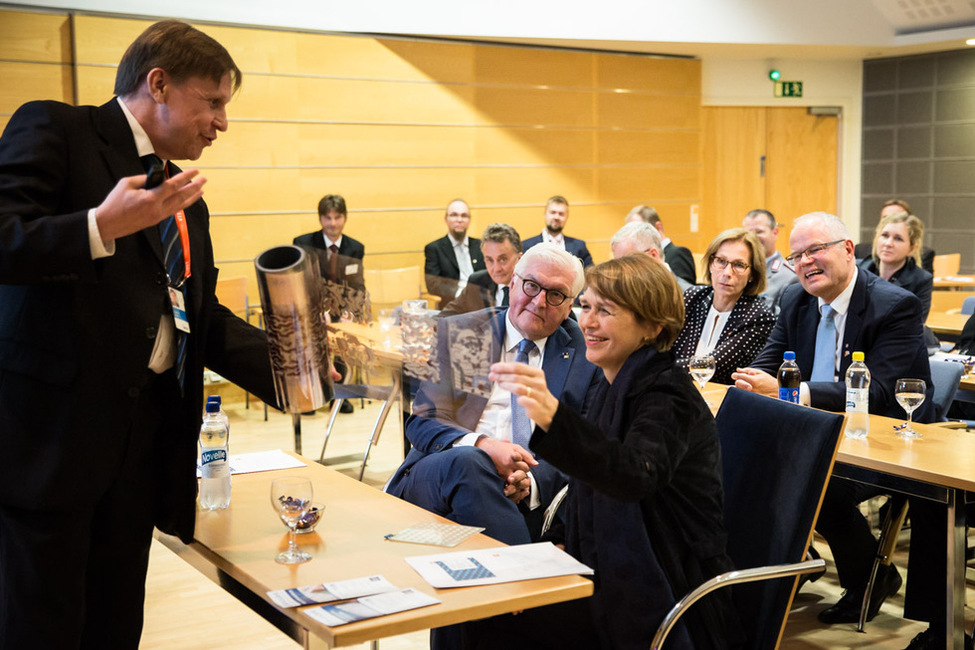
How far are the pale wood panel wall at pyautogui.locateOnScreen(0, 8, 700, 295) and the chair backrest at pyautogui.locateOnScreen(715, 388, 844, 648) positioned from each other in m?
6.04

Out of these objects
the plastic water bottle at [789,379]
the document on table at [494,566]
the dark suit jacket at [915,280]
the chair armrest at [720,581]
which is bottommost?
the chair armrest at [720,581]

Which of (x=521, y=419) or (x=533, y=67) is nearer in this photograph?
(x=521, y=419)

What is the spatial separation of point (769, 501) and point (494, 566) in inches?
32.5

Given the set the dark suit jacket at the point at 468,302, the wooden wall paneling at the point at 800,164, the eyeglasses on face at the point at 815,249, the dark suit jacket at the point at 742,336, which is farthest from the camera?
the wooden wall paneling at the point at 800,164

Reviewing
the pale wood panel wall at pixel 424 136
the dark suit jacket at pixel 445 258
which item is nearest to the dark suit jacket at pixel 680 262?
the dark suit jacket at pixel 445 258

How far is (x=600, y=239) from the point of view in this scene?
11.1 metres

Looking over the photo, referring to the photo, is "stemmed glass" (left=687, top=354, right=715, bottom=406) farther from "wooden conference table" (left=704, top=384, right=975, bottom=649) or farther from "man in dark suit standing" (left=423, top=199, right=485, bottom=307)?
"man in dark suit standing" (left=423, top=199, right=485, bottom=307)

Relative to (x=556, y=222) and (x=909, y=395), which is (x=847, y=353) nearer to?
(x=909, y=395)

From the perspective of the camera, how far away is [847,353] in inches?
147

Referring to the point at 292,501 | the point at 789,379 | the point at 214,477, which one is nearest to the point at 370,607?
the point at 292,501

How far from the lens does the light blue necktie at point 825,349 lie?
3.82 m

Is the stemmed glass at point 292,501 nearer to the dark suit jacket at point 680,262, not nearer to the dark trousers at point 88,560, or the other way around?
the dark trousers at point 88,560

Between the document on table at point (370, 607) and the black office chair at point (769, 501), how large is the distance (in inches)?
23.7

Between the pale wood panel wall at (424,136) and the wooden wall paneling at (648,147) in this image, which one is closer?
the pale wood panel wall at (424,136)
